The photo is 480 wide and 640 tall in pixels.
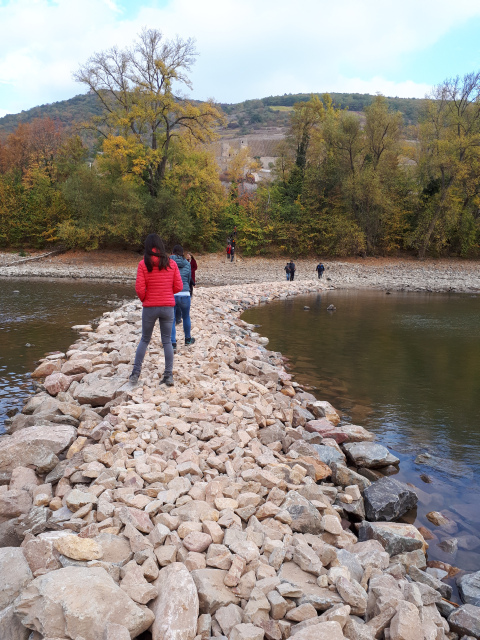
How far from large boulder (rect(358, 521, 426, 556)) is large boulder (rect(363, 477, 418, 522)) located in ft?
0.87

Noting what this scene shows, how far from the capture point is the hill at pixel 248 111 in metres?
97.5

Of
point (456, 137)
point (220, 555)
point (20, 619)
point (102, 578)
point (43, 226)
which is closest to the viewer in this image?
point (20, 619)

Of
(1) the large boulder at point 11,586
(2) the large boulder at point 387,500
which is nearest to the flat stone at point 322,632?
(1) the large boulder at point 11,586

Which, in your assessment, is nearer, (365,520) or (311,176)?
(365,520)

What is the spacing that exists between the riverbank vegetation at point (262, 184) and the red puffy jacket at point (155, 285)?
1048 inches

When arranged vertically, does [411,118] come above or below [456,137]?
above

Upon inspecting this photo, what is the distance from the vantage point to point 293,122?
3906cm

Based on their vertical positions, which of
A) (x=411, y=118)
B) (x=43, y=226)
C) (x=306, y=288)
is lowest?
(x=306, y=288)

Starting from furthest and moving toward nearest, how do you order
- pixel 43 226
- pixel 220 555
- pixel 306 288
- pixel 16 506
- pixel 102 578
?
1. pixel 43 226
2. pixel 306 288
3. pixel 16 506
4. pixel 220 555
5. pixel 102 578

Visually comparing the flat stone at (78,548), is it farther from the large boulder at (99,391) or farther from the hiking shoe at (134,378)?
the hiking shoe at (134,378)

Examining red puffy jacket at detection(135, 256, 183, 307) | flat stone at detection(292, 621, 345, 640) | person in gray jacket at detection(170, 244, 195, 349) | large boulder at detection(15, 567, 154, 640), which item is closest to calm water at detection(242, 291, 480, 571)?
flat stone at detection(292, 621, 345, 640)

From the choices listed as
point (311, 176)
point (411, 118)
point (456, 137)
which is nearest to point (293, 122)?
point (311, 176)

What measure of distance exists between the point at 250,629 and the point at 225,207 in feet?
125

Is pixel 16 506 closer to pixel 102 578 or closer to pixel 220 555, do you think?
pixel 102 578
